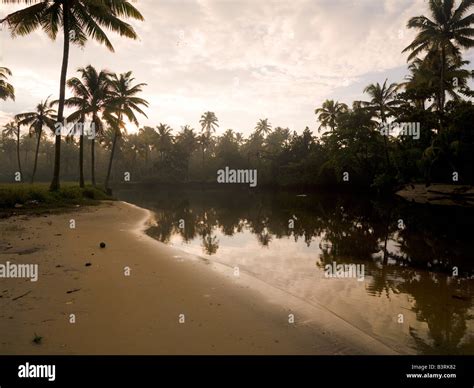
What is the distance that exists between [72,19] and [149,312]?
19.2m

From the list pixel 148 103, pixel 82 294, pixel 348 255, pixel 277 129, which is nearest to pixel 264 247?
pixel 348 255

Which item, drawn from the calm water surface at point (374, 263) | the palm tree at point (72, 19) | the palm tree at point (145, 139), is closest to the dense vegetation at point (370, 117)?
the palm tree at point (72, 19)

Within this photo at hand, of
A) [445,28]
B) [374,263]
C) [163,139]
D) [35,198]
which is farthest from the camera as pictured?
[163,139]

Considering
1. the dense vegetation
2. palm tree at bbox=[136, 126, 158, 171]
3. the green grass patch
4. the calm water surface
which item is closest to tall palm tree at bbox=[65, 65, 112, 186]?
the dense vegetation

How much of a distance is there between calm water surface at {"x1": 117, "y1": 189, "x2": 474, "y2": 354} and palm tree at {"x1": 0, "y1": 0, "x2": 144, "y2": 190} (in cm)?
1121

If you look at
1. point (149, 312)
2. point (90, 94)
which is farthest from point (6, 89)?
point (149, 312)

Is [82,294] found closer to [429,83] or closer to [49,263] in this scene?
[49,263]

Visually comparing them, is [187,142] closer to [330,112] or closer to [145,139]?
[145,139]

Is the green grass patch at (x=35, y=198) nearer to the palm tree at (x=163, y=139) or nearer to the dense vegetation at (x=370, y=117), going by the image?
the dense vegetation at (x=370, y=117)

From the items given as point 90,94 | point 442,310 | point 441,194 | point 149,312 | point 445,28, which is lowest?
point 442,310

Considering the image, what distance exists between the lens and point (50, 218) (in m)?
13.2

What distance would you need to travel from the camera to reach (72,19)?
17.4 meters

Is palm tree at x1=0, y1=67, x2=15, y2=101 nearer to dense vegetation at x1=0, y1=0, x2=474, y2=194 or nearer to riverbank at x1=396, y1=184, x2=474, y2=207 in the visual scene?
dense vegetation at x1=0, y1=0, x2=474, y2=194

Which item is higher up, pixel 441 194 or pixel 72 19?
pixel 72 19
